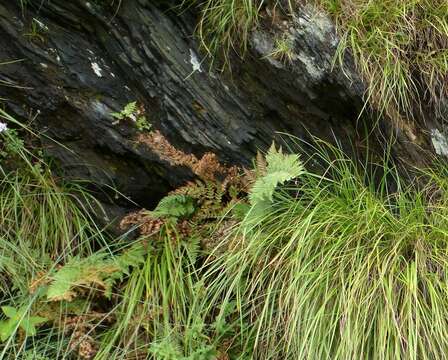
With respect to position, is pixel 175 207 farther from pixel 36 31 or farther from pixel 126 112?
pixel 36 31

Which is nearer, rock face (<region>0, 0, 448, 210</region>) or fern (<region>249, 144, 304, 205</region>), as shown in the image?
fern (<region>249, 144, 304, 205</region>)

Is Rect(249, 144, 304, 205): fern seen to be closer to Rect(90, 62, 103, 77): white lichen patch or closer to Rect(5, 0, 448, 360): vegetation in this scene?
Rect(5, 0, 448, 360): vegetation

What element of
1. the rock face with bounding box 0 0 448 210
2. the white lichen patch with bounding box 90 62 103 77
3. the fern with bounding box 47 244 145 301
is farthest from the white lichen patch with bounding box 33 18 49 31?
the fern with bounding box 47 244 145 301

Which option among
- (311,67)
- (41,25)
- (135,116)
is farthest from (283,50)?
(41,25)

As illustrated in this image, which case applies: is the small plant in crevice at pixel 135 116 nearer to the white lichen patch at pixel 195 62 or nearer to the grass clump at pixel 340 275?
the white lichen patch at pixel 195 62

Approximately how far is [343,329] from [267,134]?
1.11m

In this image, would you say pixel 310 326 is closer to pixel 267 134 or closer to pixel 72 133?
pixel 267 134

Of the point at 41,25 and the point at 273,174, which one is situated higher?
the point at 41,25

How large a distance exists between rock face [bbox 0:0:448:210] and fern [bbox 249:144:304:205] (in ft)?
1.05

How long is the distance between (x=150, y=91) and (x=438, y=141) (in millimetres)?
1506

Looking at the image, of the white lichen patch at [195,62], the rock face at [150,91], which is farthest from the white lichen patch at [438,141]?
the white lichen patch at [195,62]

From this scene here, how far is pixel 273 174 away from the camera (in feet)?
8.79

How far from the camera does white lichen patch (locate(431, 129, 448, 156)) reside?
299cm

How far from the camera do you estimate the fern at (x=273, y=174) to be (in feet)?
8.71
